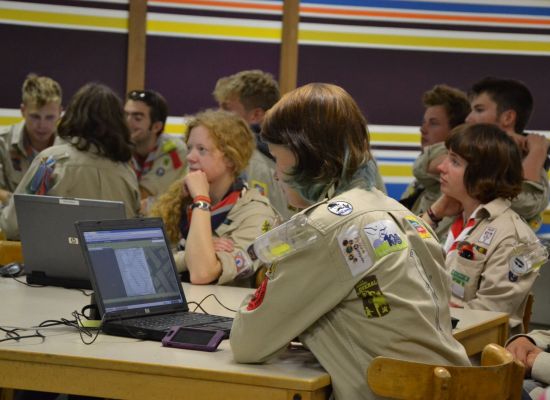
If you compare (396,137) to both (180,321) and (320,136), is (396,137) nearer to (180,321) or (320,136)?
(180,321)

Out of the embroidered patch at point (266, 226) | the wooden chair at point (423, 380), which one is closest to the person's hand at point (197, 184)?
the embroidered patch at point (266, 226)

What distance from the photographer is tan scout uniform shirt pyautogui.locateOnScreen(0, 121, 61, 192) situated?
5629 mm

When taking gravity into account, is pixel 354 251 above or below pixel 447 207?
above

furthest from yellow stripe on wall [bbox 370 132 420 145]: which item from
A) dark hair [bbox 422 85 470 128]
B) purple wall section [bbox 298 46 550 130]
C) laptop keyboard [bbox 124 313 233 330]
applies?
laptop keyboard [bbox 124 313 233 330]

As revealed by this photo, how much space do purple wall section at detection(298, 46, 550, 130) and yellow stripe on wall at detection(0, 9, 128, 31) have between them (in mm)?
1495

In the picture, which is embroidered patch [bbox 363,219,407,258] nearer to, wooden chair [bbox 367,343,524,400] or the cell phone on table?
wooden chair [bbox 367,343,524,400]

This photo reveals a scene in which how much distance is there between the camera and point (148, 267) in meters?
2.88

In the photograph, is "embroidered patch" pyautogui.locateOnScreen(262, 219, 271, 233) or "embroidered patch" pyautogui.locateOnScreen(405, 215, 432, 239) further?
"embroidered patch" pyautogui.locateOnScreen(262, 219, 271, 233)

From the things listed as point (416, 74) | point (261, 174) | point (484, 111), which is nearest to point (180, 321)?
point (261, 174)

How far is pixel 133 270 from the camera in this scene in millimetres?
2820

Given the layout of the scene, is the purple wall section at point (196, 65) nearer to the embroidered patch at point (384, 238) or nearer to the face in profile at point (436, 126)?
the face in profile at point (436, 126)

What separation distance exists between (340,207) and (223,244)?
59.3 inches

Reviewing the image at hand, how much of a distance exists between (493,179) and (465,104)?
1.80 m

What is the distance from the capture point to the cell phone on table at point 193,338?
2391 millimetres
